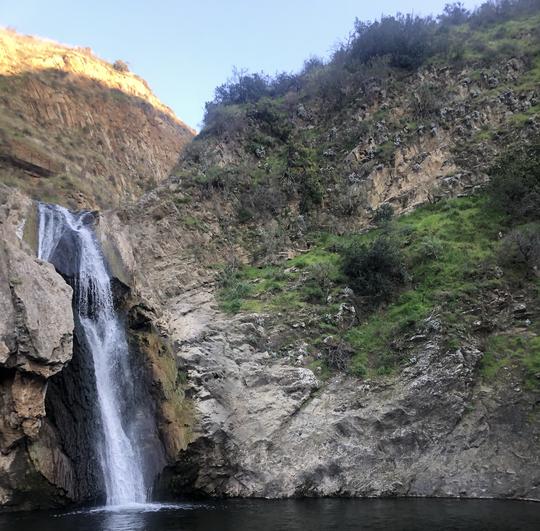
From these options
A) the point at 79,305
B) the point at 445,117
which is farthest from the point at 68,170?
the point at 445,117

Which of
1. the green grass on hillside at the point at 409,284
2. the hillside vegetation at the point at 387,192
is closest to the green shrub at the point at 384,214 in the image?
the hillside vegetation at the point at 387,192

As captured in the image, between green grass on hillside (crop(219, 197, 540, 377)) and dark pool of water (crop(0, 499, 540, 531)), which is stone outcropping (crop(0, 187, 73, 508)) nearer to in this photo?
dark pool of water (crop(0, 499, 540, 531))

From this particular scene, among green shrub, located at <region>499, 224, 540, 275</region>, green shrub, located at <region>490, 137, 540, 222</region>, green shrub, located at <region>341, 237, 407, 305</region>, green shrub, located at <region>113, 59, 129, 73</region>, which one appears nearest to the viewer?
green shrub, located at <region>499, 224, 540, 275</region>

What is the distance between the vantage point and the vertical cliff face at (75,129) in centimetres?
4554

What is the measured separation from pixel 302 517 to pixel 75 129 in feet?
158

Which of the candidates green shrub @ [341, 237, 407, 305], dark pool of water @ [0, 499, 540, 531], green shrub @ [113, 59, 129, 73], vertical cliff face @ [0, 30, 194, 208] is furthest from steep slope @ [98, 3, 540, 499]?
green shrub @ [113, 59, 129, 73]

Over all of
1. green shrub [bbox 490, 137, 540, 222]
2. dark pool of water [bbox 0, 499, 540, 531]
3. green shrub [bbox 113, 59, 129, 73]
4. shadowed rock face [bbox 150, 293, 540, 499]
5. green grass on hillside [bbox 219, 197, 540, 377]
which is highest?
green shrub [bbox 113, 59, 129, 73]

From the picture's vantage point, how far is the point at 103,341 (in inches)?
952

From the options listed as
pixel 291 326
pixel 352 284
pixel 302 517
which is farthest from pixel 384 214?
pixel 302 517

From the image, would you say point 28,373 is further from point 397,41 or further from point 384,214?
point 397,41

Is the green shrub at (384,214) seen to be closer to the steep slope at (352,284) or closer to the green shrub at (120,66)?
the steep slope at (352,284)

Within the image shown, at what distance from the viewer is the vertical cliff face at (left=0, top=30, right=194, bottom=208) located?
4554 centimetres

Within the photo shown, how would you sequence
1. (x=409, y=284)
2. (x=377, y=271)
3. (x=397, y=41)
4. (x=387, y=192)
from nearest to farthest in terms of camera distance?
(x=409, y=284), (x=377, y=271), (x=387, y=192), (x=397, y=41)

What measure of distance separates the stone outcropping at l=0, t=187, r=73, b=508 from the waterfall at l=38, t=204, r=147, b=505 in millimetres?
2038
